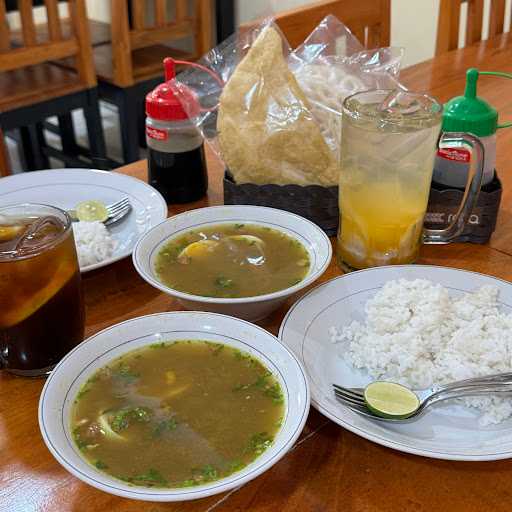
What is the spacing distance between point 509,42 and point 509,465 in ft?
6.65

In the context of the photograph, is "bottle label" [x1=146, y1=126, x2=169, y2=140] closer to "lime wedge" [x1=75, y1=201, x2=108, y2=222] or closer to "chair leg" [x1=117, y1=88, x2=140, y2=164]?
"lime wedge" [x1=75, y1=201, x2=108, y2=222]

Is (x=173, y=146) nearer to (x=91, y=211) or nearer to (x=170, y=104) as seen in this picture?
(x=170, y=104)

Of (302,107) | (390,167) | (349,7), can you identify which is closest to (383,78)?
(302,107)

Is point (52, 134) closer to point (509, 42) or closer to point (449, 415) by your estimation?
point (509, 42)

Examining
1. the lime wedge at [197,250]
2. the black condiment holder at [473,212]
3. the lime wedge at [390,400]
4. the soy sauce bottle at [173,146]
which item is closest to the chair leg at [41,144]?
the soy sauce bottle at [173,146]

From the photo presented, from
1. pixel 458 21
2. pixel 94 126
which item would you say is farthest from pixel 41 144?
pixel 458 21

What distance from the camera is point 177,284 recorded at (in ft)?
3.60

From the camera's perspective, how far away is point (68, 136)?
153 inches

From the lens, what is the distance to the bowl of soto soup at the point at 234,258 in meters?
1.04

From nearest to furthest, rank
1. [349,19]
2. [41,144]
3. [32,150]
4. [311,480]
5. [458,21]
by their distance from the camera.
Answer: [311,480] → [349,19] → [458,21] → [32,150] → [41,144]

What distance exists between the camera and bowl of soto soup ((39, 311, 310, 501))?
753 mm

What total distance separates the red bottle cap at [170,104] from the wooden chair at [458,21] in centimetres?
149

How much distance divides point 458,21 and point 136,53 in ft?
5.80

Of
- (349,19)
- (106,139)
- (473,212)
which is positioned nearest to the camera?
(473,212)
